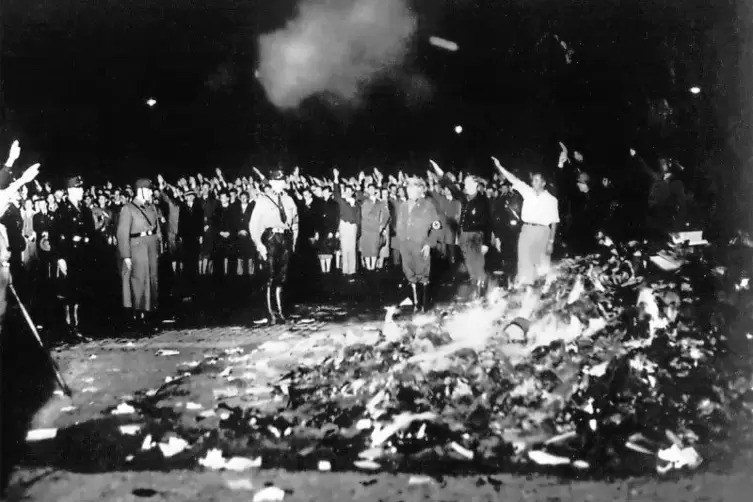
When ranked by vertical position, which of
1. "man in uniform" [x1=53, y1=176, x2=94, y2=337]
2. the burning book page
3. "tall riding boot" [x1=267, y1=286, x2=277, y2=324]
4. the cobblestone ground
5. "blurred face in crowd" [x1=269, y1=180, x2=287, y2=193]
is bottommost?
the cobblestone ground

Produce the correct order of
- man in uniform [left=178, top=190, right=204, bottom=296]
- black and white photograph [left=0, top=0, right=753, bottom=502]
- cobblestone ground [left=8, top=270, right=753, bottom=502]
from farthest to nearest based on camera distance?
man in uniform [left=178, top=190, right=204, bottom=296], black and white photograph [left=0, top=0, right=753, bottom=502], cobblestone ground [left=8, top=270, right=753, bottom=502]

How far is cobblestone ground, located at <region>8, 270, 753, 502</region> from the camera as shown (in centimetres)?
232

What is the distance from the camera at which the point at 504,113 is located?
2473 mm

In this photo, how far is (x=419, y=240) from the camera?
2.52 m

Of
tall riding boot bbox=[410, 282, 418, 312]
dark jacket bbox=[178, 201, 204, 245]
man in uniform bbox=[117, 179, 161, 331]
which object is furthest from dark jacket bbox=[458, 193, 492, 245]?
man in uniform bbox=[117, 179, 161, 331]

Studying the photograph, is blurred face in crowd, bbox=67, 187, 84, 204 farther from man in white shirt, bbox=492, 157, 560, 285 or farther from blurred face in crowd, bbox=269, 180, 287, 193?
man in white shirt, bbox=492, 157, 560, 285

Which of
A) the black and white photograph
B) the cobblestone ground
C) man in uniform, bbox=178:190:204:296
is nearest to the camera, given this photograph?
the cobblestone ground

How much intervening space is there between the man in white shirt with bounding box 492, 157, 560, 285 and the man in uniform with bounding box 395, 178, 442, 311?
0.37m

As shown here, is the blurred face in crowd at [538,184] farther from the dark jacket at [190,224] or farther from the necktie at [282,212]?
the dark jacket at [190,224]

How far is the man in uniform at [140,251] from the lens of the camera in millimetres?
2525

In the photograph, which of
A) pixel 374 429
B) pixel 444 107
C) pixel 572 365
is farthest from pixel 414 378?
pixel 444 107

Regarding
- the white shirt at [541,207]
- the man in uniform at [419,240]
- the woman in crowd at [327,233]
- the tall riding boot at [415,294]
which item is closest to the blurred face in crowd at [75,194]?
the woman in crowd at [327,233]

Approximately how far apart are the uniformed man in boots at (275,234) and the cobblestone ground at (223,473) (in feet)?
0.51

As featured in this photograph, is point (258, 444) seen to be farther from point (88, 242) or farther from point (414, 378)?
point (88, 242)
